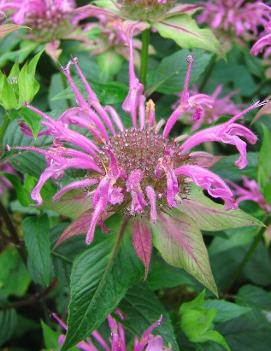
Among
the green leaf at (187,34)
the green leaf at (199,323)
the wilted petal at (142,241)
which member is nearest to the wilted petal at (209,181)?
the wilted petal at (142,241)

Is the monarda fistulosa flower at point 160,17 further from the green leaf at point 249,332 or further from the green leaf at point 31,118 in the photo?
the green leaf at point 249,332

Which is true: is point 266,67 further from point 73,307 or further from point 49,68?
point 73,307

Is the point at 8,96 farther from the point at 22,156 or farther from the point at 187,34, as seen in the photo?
the point at 187,34

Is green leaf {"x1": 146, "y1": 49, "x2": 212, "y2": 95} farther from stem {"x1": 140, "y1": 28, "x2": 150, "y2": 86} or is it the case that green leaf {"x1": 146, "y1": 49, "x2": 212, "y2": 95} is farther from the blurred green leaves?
the blurred green leaves

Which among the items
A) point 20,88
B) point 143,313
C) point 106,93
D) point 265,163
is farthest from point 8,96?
point 265,163

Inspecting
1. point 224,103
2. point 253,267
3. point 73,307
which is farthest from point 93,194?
point 224,103

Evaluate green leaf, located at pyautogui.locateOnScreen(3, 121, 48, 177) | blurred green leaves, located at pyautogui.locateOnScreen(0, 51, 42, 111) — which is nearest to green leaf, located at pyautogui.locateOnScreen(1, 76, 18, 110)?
blurred green leaves, located at pyautogui.locateOnScreen(0, 51, 42, 111)
